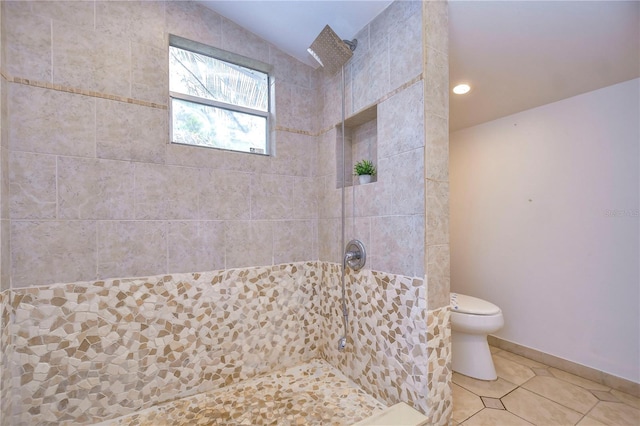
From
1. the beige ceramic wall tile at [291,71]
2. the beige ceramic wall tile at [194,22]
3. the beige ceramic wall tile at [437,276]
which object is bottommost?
the beige ceramic wall tile at [437,276]

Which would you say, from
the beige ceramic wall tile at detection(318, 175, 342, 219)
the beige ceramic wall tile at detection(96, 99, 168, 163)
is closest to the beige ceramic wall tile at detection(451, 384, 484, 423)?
the beige ceramic wall tile at detection(318, 175, 342, 219)

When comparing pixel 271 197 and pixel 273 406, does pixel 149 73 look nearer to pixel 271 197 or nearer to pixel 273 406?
pixel 271 197

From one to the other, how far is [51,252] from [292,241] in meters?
1.26

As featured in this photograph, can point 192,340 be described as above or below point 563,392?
above

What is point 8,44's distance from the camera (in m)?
1.23

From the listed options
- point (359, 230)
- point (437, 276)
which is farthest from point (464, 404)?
point (359, 230)

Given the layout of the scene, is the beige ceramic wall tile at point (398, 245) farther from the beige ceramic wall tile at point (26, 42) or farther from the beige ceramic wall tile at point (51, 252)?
the beige ceramic wall tile at point (26, 42)

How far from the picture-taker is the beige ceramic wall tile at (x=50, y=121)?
4.08 feet

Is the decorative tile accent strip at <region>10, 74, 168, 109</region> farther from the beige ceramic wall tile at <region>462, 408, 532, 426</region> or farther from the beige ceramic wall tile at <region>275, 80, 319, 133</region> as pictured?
the beige ceramic wall tile at <region>462, 408, 532, 426</region>

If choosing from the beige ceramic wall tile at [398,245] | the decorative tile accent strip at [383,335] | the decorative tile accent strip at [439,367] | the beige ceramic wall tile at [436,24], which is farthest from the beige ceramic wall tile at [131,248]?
the beige ceramic wall tile at [436,24]

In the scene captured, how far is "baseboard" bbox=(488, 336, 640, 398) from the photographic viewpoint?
174 centimetres

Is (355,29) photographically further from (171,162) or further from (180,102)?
(171,162)

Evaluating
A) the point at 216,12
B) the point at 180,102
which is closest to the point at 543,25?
the point at 216,12

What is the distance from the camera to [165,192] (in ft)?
5.01
